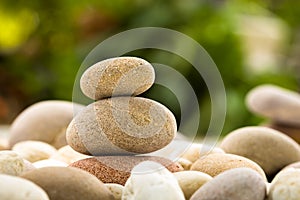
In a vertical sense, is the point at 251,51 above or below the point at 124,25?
below

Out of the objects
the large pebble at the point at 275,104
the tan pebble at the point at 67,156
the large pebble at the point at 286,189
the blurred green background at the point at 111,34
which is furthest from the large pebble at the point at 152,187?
the blurred green background at the point at 111,34

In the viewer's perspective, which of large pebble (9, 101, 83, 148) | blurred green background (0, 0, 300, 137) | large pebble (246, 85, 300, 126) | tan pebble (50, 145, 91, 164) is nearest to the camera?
tan pebble (50, 145, 91, 164)

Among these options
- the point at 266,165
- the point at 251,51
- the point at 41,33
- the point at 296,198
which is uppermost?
the point at 296,198

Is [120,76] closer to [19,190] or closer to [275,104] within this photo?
[19,190]

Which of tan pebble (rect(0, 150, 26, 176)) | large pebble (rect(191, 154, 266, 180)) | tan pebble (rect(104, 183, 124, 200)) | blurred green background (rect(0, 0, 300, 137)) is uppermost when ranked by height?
tan pebble (rect(0, 150, 26, 176))

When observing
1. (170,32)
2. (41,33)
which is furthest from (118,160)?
(41,33)

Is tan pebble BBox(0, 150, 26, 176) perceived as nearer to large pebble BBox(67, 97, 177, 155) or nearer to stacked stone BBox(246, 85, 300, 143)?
large pebble BBox(67, 97, 177, 155)

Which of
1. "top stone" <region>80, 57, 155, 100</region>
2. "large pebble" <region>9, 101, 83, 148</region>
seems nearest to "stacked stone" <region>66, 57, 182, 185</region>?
"top stone" <region>80, 57, 155, 100</region>

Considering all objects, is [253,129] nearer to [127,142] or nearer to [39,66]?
[127,142]
